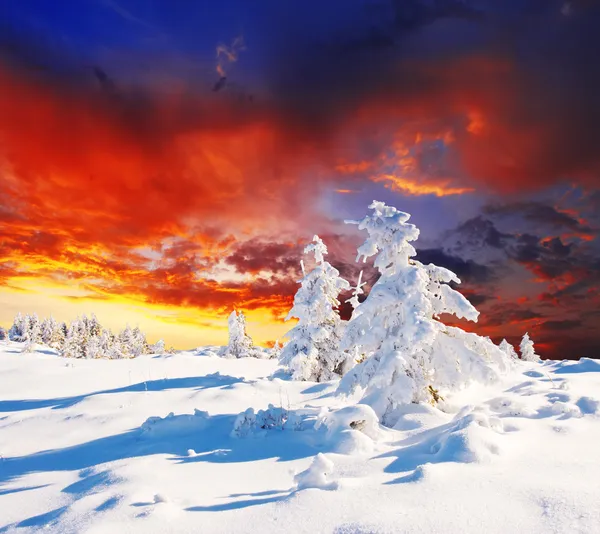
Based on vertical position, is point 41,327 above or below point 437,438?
above

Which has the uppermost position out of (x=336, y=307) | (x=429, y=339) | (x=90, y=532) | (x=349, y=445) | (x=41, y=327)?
(x=41, y=327)

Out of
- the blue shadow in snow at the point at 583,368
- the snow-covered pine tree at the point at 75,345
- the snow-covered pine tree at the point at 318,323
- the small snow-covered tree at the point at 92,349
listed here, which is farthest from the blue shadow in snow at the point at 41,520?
the small snow-covered tree at the point at 92,349

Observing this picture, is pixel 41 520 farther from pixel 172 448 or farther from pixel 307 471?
pixel 307 471

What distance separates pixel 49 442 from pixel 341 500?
8.02 metres

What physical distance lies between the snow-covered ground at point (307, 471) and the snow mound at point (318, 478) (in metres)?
0.02

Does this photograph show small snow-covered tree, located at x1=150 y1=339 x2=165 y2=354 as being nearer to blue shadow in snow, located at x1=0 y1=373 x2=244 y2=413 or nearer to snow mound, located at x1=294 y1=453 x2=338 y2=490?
blue shadow in snow, located at x1=0 y1=373 x2=244 y2=413

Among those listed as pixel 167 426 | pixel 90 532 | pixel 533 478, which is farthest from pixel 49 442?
pixel 533 478

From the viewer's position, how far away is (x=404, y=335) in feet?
32.3

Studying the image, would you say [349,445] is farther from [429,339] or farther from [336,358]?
[336,358]

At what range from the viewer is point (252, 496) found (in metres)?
5.30

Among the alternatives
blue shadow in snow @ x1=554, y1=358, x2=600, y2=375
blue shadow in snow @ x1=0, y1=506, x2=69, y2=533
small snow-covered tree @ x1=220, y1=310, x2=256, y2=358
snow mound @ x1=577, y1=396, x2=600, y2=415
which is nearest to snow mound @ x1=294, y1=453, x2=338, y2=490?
blue shadow in snow @ x1=0, y1=506, x2=69, y2=533

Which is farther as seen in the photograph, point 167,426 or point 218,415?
point 218,415

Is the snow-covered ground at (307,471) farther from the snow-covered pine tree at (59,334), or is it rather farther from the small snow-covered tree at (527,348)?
the snow-covered pine tree at (59,334)

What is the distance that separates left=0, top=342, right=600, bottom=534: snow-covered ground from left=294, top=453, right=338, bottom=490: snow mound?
2cm
